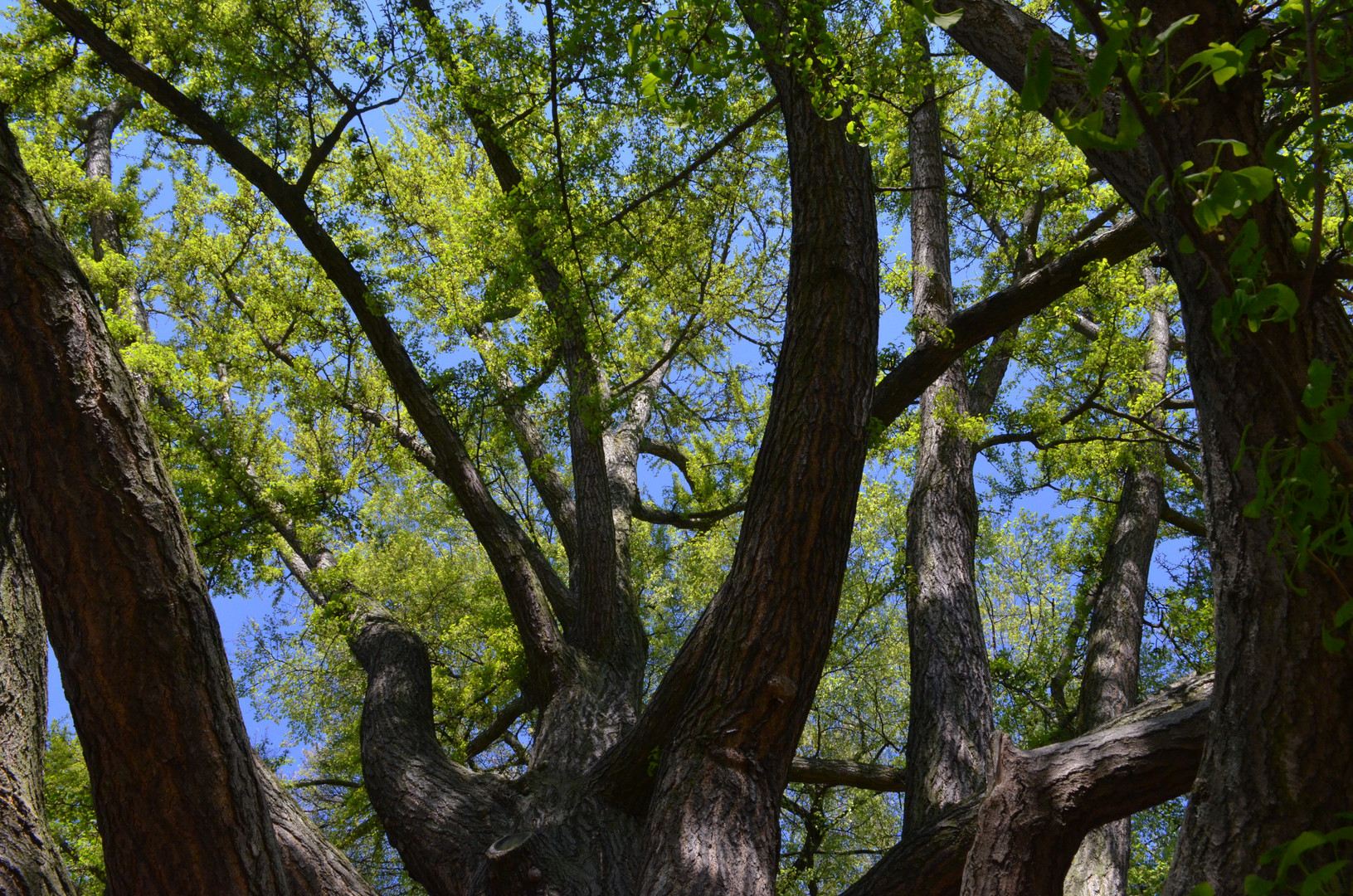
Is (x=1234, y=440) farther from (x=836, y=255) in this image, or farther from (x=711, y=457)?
(x=711, y=457)

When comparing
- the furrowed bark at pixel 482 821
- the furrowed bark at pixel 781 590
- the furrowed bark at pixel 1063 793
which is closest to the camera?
the furrowed bark at pixel 1063 793

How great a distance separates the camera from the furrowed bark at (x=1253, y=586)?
1.46 m

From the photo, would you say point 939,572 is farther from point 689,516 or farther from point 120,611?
point 120,611

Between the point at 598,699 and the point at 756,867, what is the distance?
243 centimetres

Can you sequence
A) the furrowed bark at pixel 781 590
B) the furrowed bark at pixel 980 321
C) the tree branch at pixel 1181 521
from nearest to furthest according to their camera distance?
1. the furrowed bark at pixel 781 590
2. the furrowed bark at pixel 980 321
3. the tree branch at pixel 1181 521

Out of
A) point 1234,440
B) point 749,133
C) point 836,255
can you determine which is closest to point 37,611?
point 836,255

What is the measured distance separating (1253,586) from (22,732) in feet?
11.7

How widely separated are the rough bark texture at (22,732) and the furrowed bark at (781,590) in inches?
71.0

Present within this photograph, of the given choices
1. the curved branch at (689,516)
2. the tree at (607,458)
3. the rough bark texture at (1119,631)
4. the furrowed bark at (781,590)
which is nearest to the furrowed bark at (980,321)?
the tree at (607,458)

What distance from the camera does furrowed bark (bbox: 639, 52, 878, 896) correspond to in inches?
121

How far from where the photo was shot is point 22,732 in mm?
2980

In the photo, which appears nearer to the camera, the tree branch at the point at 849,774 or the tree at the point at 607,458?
the tree at the point at 607,458

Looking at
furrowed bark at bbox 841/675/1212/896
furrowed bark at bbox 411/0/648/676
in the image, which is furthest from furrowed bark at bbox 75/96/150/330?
furrowed bark at bbox 841/675/1212/896

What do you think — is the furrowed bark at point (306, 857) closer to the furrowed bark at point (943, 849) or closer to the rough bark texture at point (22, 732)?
the rough bark texture at point (22, 732)
